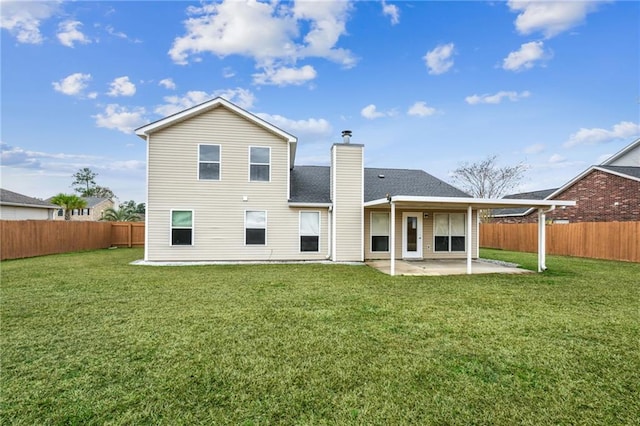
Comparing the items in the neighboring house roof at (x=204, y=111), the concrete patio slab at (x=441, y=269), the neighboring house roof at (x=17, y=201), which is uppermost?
the neighboring house roof at (x=204, y=111)

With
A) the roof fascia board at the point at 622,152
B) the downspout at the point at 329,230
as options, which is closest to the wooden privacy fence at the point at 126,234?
the downspout at the point at 329,230

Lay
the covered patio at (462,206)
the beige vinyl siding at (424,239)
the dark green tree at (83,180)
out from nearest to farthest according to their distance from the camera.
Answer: the covered patio at (462,206)
the beige vinyl siding at (424,239)
the dark green tree at (83,180)

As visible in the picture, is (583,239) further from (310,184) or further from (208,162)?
(208,162)

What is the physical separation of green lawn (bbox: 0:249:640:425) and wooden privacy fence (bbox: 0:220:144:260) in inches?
290

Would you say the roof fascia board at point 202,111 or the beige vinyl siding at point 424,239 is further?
the beige vinyl siding at point 424,239

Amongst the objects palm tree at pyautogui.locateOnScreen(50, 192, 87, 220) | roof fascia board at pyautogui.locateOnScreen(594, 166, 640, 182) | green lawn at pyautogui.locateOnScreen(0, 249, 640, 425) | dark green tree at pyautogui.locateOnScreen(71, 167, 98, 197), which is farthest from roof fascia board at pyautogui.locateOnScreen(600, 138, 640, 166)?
dark green tree at pyautogui.locateOnScreen(71, 167, 98, 197)

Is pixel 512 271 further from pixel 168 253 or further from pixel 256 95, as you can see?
pixel 256 95

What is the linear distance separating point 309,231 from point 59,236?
12.2 m

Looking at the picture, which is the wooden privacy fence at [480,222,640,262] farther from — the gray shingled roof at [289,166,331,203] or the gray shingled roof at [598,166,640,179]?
the gray shingled roof at [289,166,331,203]

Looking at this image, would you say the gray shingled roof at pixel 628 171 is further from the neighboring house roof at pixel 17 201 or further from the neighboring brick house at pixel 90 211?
the neighboring brick house at pixel 90 211

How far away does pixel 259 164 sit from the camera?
41.4ft

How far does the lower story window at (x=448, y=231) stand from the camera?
534 inches

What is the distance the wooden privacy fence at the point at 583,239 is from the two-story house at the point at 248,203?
22.2 feet

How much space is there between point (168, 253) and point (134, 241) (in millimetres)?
10376
